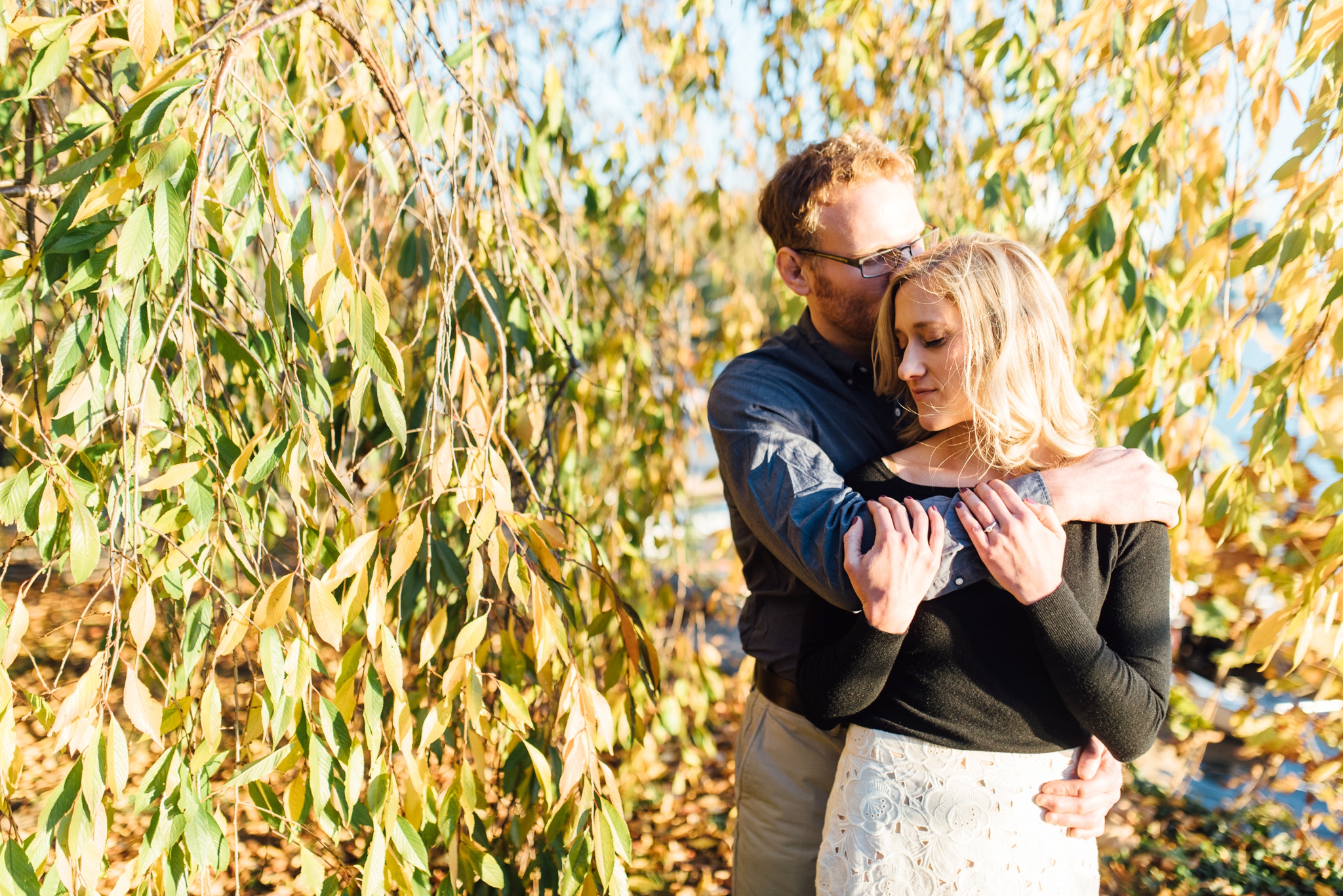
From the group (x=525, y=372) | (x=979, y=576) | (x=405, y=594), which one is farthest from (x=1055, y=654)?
(x=525, y=372)

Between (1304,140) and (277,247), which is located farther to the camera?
(1304,140)

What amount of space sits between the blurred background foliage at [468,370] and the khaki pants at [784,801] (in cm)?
19

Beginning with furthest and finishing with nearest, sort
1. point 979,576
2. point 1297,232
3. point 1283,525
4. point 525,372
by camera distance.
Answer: point 1283,525
point 525,372
point 1297,232
point 979,576

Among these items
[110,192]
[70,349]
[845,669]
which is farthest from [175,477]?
[845,669]

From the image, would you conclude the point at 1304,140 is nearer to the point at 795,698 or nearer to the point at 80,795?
the point at 795,698

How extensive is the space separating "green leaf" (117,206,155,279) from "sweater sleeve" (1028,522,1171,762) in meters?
0.90

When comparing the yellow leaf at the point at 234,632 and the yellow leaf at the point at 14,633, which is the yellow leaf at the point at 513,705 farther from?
the yellow leaf at the point at 14,633

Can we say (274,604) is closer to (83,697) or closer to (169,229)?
(83,697)

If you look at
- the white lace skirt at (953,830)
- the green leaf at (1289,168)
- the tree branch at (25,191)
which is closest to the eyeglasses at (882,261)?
the green leaf at (1289,168)

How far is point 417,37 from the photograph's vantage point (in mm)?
1248

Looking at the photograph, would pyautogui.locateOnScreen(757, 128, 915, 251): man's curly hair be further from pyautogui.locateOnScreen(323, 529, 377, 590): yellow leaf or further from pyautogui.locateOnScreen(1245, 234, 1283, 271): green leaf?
pyautogui.locateOnScreen(323, 529, 377, 590): yellow leaf

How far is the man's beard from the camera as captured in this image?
1.20 metres

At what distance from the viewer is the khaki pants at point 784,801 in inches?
46.4

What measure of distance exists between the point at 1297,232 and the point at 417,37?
47.8 inches
